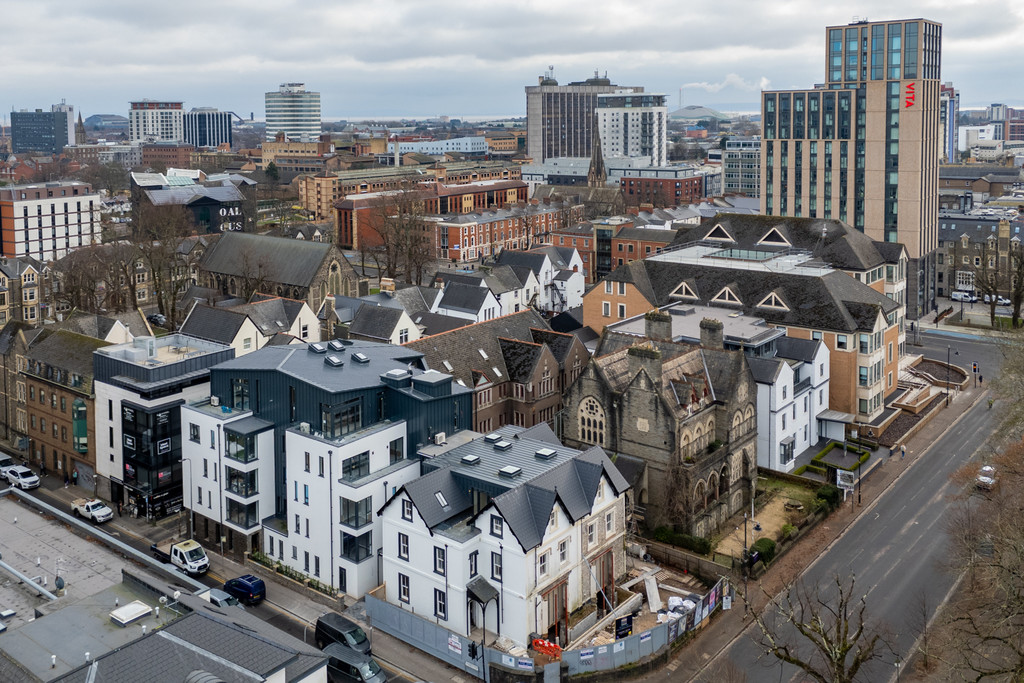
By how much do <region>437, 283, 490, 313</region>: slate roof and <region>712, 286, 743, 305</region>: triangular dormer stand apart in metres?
25.8

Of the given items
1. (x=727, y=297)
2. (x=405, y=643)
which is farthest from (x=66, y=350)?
(x=727, y=297)

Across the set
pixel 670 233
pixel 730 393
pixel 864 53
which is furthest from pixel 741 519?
pixel 864 53

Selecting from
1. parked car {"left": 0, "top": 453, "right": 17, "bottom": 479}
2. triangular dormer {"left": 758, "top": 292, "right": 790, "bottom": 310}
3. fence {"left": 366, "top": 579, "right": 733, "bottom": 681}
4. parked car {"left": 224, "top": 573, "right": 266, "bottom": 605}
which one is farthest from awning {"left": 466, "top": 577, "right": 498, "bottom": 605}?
triangular dormer {"left": 758, "top": 292, "right": 790, "bottom": 310}

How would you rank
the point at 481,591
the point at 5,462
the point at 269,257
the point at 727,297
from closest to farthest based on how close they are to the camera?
the point at 481,591 < the point at 5,462 < the point at 727,297 < the point at 269,257

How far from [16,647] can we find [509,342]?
4731 cm

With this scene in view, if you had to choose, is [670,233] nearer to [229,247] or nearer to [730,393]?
[229,247]

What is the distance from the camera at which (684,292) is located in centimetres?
9050

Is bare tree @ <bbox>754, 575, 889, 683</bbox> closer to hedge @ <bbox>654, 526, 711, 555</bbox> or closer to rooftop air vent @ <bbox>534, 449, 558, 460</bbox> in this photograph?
hedge @ <bbox>654, 526, 711, 555</bbox>

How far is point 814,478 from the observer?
71000 millimetres

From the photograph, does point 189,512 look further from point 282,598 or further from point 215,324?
point 215,324

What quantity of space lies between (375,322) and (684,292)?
92.8 feet

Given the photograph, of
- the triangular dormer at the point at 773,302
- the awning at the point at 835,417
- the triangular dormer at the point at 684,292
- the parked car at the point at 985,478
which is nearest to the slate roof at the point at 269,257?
the triangular dormer at the point at 684,292

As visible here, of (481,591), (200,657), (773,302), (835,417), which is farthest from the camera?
(773,302)

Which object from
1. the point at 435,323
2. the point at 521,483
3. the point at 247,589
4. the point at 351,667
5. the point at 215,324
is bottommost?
the point at 351,667
